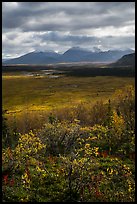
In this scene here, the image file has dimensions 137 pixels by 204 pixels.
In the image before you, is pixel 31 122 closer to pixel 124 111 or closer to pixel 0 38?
pixel 124 111

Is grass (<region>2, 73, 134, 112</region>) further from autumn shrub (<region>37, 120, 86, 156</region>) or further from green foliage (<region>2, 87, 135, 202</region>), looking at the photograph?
green foliage (<region>2, 87, 135, 202</region>)

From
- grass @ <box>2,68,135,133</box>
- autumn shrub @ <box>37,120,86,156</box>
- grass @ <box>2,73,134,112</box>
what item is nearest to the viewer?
autumn shrub @ <box>37,120,86,156</box>

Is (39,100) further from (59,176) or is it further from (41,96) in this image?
(59,176)

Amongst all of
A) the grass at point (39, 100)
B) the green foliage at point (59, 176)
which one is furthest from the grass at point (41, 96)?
the green foliage at point (59, 176)

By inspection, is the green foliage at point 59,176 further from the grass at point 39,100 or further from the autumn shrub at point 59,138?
the grass at point 39,100

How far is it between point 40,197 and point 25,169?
9.44 feet

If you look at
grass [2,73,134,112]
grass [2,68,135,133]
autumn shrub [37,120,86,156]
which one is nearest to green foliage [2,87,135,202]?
autumn shrub [37,120,86,156]

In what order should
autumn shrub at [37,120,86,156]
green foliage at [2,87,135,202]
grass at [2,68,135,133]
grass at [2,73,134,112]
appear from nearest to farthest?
green foliage at [2,87,135,202] < autumn shrub at [37,120,86,156] < grass at [2,68,135,133] < grass at [2,73,134,112]

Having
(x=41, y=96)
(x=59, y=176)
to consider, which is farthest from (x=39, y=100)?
(x=59, y=176)

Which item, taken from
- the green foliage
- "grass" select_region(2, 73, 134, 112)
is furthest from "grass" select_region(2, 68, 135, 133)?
the green foliage

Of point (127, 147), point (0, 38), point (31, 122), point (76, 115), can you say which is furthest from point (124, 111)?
point (0, 38)

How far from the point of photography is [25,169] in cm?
1877

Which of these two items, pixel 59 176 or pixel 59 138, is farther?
pixel 59 138

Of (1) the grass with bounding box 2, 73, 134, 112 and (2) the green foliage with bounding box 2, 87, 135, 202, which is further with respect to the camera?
(1) the grass with bounding box 2, 73, 134, 112
